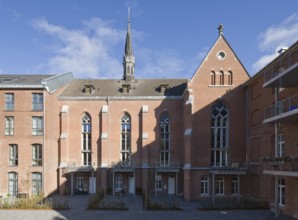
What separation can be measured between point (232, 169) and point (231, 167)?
378mm

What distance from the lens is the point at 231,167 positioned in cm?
2655

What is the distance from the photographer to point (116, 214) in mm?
20000

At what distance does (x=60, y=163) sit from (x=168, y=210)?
607 inches

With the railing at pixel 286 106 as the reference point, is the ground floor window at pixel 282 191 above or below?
below

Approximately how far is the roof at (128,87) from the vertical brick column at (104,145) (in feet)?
7.12

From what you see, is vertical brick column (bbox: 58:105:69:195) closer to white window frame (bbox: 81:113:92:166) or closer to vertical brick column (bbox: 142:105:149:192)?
white window frame (bbox: 81:113:92:166)

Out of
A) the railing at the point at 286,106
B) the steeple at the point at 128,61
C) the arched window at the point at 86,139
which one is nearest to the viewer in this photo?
the railing at the point at 286,106

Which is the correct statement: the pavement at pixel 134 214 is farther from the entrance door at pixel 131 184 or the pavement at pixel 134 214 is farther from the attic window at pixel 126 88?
the attic window at pixel 126 88

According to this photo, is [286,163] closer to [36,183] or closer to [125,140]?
[125,140]

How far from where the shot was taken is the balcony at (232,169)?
85.4ft

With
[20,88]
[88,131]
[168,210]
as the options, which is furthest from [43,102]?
[168,210]

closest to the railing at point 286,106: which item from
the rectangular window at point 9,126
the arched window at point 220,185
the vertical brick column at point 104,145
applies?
the arched window at point 220,185

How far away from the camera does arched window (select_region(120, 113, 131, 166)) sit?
32.2 metres

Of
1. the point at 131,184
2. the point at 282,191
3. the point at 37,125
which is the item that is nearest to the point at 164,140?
the point at 131,184
